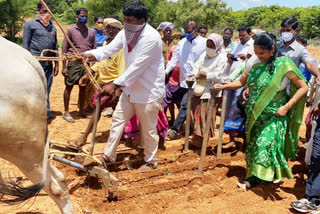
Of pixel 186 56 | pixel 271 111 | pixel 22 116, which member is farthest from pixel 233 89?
pixel 22 116

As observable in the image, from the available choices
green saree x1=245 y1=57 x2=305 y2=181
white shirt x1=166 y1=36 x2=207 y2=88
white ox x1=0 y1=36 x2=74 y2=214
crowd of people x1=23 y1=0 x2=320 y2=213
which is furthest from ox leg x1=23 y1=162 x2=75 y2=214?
white shirt x1=166 y1=36 x2=207 y2=88

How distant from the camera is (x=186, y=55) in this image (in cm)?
598

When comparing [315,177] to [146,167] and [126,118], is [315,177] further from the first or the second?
[126,118]

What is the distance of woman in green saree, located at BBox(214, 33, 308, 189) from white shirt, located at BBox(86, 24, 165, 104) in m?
0.80

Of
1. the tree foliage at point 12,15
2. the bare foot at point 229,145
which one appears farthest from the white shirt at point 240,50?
the tree foliage at point 12,15

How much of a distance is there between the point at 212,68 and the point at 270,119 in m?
1.48

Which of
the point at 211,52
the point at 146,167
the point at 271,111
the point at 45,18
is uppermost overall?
the point at 45,18

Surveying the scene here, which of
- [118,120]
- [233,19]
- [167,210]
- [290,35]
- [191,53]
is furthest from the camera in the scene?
[233,19]

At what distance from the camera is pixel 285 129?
3.91m

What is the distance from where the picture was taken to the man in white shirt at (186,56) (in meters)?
5.82

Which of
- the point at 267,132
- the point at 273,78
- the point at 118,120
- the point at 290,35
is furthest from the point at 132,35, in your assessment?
the point at 290,35

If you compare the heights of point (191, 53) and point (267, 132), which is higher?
point (191, 53)

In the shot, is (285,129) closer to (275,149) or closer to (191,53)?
(275,149)

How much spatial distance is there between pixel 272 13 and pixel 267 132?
39473mm
